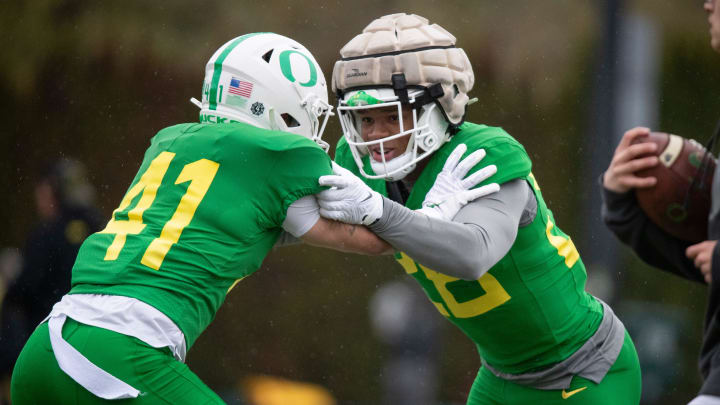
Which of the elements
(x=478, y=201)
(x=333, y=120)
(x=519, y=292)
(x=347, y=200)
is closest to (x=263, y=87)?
(x=347, y=200)

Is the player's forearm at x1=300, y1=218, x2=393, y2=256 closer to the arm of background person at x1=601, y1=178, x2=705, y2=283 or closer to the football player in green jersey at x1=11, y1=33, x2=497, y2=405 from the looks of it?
the football player in green jersey at x1=11, y1=33, x2=497, y2=405

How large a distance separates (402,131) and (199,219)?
0.86 metres

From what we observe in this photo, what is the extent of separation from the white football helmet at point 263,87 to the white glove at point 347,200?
0.92 feet

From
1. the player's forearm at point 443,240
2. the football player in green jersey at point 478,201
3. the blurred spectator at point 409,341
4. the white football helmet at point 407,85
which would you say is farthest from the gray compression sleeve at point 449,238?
the blurred spectator at point 409,341

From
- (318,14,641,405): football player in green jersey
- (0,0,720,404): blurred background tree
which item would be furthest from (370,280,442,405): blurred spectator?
(318,14,641,405): football player in green jersey

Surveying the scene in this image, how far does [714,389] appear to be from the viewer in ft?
7.22

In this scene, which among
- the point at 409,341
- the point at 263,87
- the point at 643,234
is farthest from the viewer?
the point at 409,341

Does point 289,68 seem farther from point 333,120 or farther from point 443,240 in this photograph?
point 333,120

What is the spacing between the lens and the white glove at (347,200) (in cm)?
275

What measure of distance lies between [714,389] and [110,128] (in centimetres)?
501

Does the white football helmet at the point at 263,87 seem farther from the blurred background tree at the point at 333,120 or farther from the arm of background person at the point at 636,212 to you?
the blurred background tree at the point at 333,120

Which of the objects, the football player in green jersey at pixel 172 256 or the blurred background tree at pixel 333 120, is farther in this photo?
the blurred background tree at pixel 333 120

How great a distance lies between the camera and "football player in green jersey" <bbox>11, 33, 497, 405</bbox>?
250 centimetres

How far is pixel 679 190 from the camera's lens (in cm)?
238
